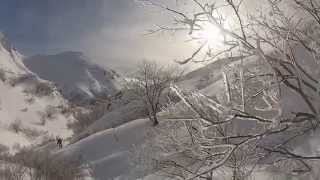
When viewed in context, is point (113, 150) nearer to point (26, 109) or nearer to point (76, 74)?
point (26, 109)

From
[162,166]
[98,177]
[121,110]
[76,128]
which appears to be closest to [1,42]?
[76,128]

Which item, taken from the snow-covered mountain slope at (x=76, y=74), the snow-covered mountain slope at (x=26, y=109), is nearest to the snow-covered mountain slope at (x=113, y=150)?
the snow-covered mountain slope at (x=26, y=109)

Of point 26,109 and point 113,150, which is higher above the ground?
point 113,150

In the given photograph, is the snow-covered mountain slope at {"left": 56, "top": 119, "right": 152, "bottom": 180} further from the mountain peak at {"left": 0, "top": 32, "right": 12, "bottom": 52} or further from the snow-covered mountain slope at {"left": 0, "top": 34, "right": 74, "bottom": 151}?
the mountain peak at {"left": 0, "top": 32, "right": 12, "bottom": 52}

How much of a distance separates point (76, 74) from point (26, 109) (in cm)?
9546

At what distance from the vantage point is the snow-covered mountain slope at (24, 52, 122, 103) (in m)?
151

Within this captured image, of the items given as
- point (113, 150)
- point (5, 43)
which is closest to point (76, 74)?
point (5, 43)

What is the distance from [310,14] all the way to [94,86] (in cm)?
15187

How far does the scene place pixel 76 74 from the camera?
543 ft

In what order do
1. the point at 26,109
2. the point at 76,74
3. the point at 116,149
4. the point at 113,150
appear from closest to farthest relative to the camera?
the point at 116,149 < the point at 113,150 < the point at 26,109 < the point at 76,74

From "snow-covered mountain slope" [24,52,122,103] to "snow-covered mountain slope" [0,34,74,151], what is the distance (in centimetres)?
5679

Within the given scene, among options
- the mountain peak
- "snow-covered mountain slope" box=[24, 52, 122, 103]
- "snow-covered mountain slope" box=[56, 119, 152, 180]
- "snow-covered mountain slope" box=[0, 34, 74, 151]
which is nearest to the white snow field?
"snow-covered mountain slope" box=[56, 119, 152, 180]

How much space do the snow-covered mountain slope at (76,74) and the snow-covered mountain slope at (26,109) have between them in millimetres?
56786

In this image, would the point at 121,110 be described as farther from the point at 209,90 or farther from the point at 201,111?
the point at 201,111
